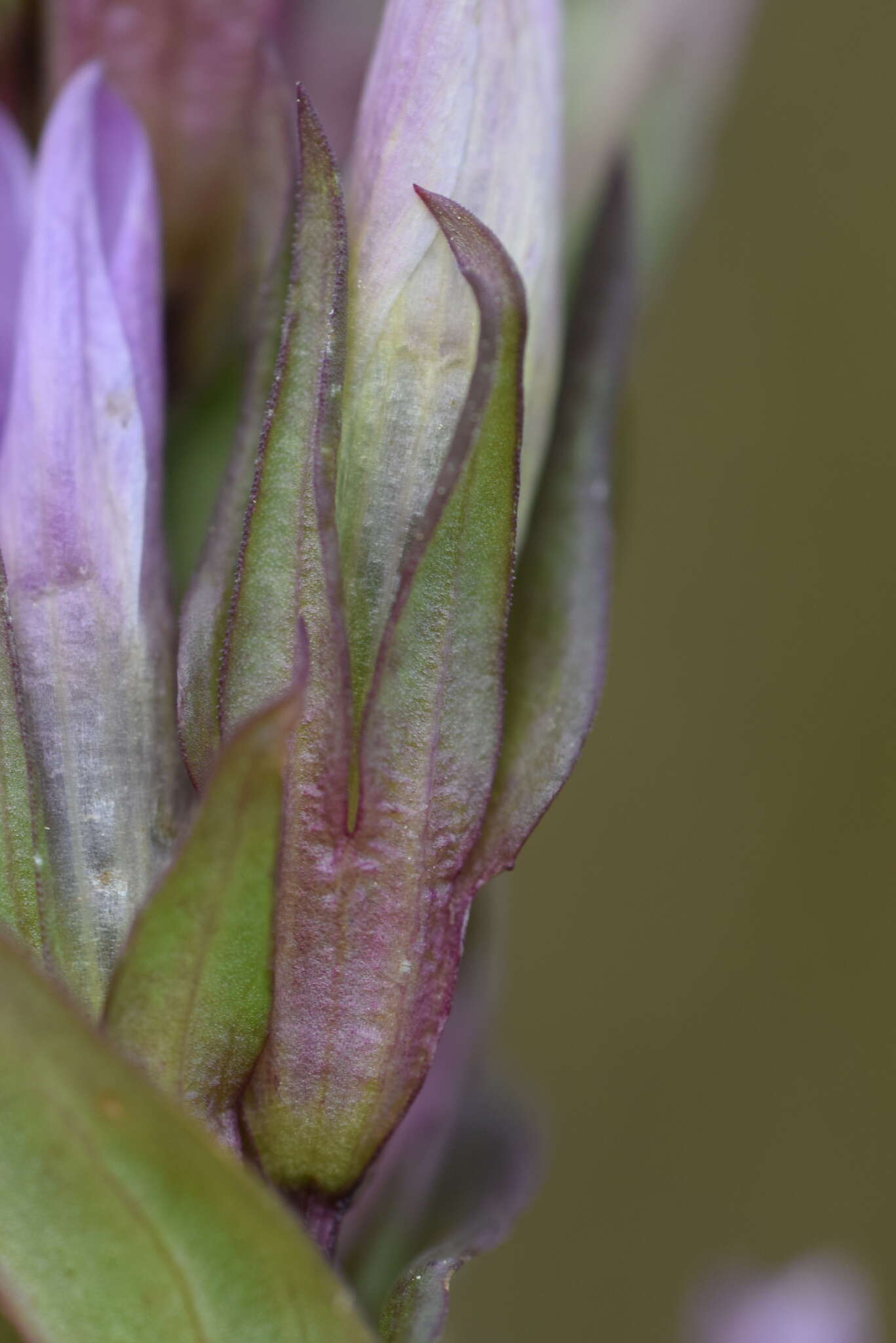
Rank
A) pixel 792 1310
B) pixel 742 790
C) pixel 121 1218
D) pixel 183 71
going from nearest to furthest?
pixel 121 1218 < pixel 183 71 < pixel 792 1310 < pixel 742 790

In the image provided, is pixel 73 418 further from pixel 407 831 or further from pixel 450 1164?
pixel 450 1164

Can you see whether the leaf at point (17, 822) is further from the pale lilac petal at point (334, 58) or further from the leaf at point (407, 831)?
the pale lilac petal at point (334, 58)

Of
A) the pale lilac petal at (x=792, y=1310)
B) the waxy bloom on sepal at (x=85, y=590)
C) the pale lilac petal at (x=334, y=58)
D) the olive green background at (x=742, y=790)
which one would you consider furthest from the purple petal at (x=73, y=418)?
the olive green background at (x=742, y=790)

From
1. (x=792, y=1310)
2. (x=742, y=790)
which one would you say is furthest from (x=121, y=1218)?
(x=742, y=790)

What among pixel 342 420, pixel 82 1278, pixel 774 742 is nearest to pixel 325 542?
pixel 342 420

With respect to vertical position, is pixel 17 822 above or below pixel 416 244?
below

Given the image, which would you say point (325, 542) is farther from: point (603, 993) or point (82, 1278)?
point (603, 993)
